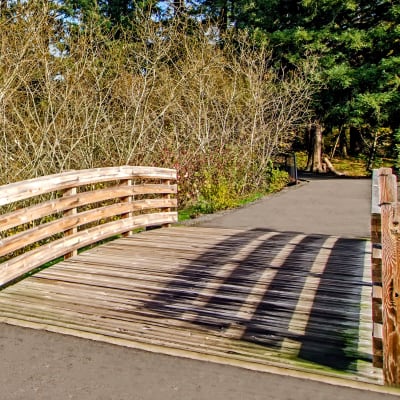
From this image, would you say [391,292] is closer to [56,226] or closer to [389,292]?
[389,292]

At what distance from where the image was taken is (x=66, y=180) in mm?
6344

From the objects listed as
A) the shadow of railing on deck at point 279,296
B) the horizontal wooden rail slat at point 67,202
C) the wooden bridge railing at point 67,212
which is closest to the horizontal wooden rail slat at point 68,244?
the wooden bridge railing at point 67,212

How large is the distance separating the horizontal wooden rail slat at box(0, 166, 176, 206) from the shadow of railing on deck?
1.93 meters

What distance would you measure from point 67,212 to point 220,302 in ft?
9.53

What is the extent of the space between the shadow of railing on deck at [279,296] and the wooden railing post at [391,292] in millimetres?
378

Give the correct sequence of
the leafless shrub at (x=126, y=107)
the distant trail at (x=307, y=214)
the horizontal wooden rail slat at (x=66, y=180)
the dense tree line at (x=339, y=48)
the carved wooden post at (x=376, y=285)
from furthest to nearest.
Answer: the dense tree line at (x=339, y=48), the distant trail at (x=307, y=214), the leafless shrub at (x=126, y=107), the horizontal wooden rail slat at (x=66, y=180), the carved wooden post at (x=376, y=285)

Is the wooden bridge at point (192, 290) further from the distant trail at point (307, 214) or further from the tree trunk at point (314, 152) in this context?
the tree trunk at point (314, 152)

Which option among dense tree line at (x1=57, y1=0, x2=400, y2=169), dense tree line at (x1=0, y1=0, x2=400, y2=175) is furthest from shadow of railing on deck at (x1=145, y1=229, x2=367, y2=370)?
dense tree line at (x1=57, y1=0, x2=400, y2=169)

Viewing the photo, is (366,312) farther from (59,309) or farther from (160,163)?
(160,163)

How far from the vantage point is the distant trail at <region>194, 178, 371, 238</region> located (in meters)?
9.45

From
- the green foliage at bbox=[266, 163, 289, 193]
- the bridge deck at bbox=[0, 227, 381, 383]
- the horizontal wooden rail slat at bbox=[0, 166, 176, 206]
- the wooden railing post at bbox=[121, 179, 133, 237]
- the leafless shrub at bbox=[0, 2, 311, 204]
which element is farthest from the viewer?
Answer: the green foliage at bbox=[266, 163, 289, 193]

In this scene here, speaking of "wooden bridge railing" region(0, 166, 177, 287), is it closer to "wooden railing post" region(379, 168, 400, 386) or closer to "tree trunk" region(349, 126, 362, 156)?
"wooden railing post" region(379, 168, 400, 386)

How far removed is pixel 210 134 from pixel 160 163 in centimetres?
344

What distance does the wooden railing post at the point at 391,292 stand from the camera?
320 centimetres
